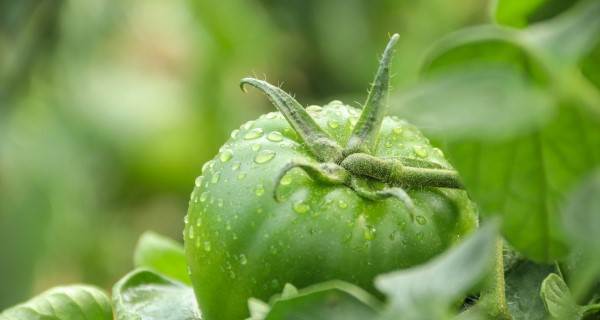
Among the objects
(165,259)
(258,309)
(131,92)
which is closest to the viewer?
(258,309)

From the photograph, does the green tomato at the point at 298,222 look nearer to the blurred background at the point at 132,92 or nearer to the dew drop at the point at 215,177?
the dew drop at the point at 215,177

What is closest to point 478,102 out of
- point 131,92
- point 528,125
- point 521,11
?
point 528,125

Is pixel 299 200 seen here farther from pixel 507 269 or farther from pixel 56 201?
pixel 56 201

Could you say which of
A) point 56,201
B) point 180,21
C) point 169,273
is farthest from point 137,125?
point 169,273

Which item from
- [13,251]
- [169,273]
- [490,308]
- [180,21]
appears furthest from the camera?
[180,21]

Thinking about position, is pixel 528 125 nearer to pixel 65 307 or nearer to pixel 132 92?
pixel 65 307
